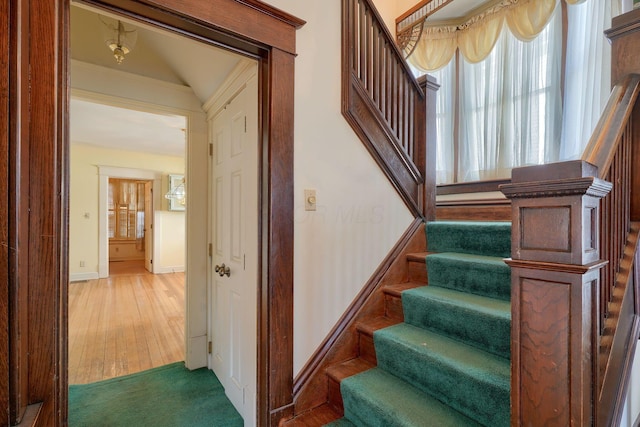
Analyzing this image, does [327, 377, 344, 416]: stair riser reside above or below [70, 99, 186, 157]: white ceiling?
below

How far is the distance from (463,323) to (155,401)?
2.08m

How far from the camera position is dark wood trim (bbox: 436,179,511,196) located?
264cm

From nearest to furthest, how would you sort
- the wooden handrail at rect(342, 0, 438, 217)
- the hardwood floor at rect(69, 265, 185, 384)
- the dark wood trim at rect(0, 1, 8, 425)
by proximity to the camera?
1. the dark wood trim at rect(0, 1, 8, 425)
2. the wooden handrail at rect(342, 0, 438, 217)
3. the hardwood floor at rect(69, 265, 185, 384)

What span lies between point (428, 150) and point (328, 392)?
5.65ft

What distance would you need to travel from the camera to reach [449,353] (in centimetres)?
137

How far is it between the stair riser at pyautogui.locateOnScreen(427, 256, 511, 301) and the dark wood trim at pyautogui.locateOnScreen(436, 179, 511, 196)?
1157mm

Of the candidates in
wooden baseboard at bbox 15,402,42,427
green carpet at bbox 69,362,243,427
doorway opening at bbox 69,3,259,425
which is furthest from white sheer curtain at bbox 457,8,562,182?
wooden baseboard at bbox 15,402,42,427

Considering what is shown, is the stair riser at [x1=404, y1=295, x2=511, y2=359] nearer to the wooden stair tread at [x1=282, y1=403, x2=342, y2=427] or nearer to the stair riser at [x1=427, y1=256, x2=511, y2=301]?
the stair riser at [x1=427, y1=256, x2=511, y2=301]

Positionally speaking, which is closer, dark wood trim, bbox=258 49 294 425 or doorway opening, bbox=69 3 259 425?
dark wood trim, bbox=258 49 294 425

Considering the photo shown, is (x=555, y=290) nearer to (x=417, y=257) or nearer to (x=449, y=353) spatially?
(x=449, y=353)

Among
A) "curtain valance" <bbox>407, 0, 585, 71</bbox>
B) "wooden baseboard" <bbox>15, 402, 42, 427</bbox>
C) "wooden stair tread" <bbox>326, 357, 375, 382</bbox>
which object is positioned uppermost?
"curtain valance" <bbox>407, 0, 585, 71</bbox>

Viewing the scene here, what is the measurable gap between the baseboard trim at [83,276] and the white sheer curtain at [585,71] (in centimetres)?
729

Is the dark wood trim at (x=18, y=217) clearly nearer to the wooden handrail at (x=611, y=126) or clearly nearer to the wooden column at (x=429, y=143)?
the wooden handrail at (x=611, y=126)

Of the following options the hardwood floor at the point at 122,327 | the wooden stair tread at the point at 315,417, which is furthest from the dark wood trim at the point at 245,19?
the hardwood floor at the point at 122,327
